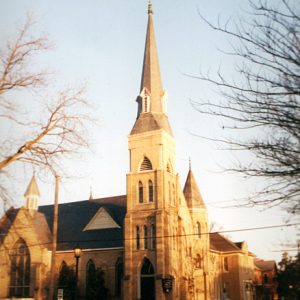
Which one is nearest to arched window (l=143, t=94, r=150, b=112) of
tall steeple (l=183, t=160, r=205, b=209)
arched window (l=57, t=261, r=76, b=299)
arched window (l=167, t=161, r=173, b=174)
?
arched window (l=167, t=161, r=173, b=174)

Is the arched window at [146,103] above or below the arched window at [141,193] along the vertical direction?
above

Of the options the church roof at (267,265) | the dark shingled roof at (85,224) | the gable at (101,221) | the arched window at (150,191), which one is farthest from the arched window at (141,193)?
Result: the church roof at (267,265)

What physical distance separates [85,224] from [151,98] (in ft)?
50.7

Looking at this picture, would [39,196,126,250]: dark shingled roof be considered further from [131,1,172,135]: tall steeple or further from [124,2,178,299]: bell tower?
[131,1,172,135]: tall steeple

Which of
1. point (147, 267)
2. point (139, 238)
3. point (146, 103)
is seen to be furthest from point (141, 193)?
point (146, 103)

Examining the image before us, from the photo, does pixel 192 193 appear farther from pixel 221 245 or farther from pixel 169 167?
pixel 221 245

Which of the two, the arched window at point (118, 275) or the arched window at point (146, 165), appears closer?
the arched window at point (146, 165)

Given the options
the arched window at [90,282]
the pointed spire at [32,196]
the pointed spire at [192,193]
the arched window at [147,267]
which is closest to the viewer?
the arched window at [147,267]

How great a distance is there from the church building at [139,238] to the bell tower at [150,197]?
85mm

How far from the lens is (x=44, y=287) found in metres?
43.9

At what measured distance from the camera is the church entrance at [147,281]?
39.2 metres

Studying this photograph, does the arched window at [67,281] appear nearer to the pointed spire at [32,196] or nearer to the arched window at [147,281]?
the arched window at [147,281]

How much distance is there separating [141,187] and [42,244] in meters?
11.9

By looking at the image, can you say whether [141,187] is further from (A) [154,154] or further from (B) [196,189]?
(B) [196,189]
